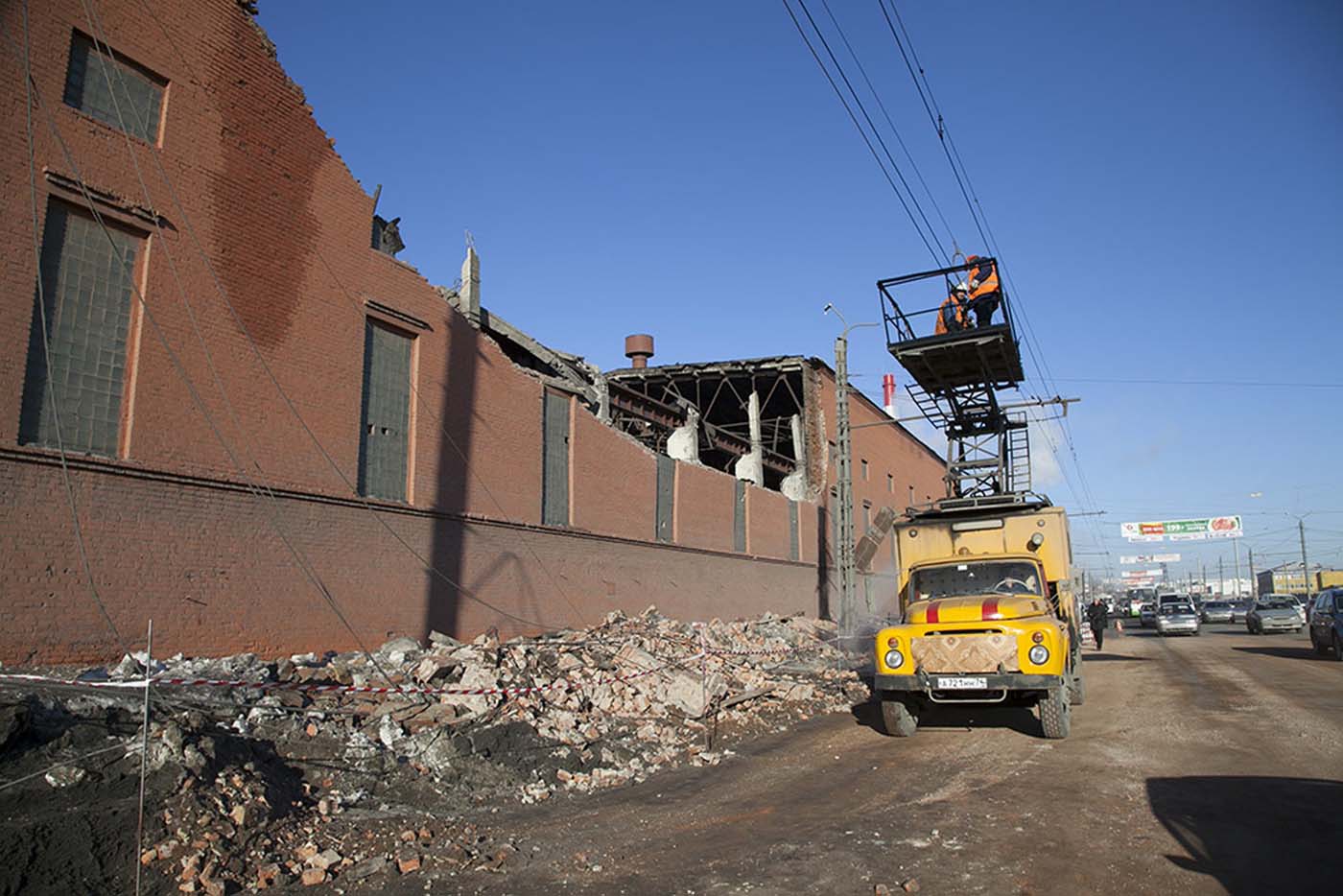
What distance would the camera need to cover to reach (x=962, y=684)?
10125mm

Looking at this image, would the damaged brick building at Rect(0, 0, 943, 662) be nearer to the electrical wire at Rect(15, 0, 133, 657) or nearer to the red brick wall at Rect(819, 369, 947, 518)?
the electrical wire at Rect(15, 0, 133, 657)

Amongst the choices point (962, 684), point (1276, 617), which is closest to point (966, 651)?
point (962, 684)

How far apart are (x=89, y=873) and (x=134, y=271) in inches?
296

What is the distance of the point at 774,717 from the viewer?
1308 cm

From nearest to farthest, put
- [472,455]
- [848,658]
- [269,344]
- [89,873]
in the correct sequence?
[89,873]
[269,344]
[472,455]
[848,658]

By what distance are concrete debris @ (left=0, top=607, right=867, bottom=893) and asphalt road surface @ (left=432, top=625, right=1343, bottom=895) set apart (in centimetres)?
75

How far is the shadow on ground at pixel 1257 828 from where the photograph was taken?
537cm

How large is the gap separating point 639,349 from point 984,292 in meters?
18.4

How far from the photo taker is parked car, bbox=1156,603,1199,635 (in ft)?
125

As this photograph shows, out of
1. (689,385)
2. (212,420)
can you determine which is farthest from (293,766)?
(689,385)

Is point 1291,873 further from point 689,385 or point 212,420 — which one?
point 689,385

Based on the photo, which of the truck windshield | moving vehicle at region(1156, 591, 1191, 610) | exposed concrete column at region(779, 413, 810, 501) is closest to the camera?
the truck windshield

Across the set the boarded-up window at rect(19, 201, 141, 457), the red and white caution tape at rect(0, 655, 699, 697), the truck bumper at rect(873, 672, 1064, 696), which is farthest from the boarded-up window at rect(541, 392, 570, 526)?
the truck bumper at rect(873, 672, 1064, 696)

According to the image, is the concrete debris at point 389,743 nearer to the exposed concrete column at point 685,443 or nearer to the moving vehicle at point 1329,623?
the exposed concrete column at point 685,443
